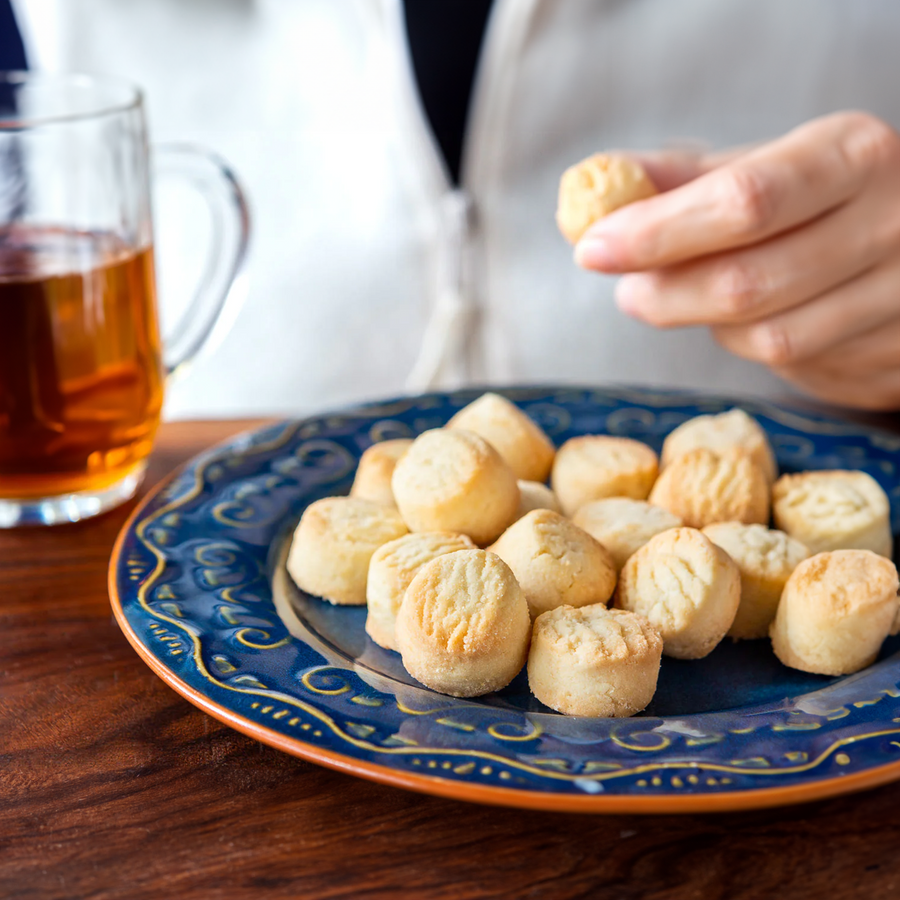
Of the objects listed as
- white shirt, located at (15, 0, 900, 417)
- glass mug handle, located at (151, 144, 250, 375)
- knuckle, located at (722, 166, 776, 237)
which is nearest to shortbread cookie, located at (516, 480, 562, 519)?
knuckle, located at (722, 166, 776, 237)

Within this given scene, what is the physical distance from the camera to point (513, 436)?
747 mm

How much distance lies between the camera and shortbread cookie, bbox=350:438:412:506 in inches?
27.7

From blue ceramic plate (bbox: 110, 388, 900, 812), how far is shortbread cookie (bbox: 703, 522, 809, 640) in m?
0.01

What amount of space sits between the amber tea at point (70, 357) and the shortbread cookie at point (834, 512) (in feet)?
1.56

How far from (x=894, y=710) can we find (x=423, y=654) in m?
0.22

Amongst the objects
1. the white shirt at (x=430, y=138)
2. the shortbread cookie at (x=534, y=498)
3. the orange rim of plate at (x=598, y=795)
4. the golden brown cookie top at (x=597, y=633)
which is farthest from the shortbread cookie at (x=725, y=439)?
the white shirt at (x=430, y=138)

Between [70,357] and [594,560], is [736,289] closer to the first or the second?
[594,560]

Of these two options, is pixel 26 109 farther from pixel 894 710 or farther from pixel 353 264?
pixel 894 710

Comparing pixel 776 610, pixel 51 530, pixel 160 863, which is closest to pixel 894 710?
pixel 776 610

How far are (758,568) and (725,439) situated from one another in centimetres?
16

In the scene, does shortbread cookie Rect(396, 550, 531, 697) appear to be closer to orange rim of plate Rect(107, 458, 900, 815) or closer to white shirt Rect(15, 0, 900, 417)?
orange rim of plate Rect(107, 458, 900, 815)

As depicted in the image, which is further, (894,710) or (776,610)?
(776,610)

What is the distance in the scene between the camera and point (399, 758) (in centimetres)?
43

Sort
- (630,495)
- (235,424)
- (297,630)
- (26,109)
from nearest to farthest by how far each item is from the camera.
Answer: (297,630), (630,495), (26,109), (235,424)
